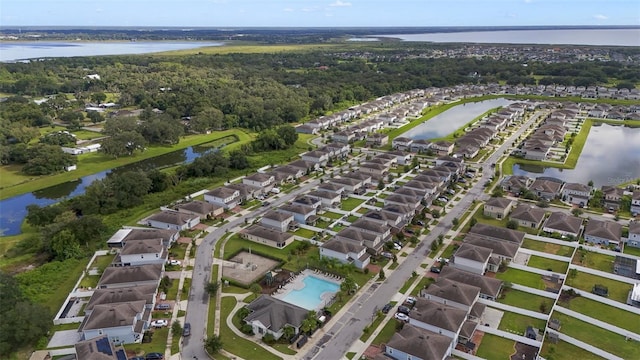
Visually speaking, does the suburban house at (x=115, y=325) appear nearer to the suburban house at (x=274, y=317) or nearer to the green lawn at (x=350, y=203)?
the suburban house at (x=274, y=317)

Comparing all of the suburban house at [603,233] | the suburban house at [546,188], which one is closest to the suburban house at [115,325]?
the suburban house at [603,233]

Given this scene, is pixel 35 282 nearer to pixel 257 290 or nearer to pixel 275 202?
pixel 257 290

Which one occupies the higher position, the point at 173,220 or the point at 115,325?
the point at 115,325

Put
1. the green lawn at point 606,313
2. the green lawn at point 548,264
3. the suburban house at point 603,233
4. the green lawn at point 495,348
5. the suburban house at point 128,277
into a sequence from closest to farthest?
the green lawn at point 495,348 < the green lawn at point 606,313 < the suburban house at point 128,277 < the green lawn at point 548,264 < the suburban house at point 603,233

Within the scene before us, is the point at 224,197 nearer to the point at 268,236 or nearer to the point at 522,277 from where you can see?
the point at 268,236

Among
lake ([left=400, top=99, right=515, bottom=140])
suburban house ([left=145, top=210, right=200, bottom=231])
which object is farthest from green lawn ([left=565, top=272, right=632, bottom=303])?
lake ([left=400, top=99, right=515, bottom=140])

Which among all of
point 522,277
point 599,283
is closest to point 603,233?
point 599,283
